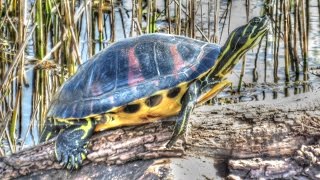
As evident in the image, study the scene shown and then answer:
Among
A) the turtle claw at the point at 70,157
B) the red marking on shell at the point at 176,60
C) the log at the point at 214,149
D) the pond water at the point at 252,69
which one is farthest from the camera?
the pond water at the point at 252,69

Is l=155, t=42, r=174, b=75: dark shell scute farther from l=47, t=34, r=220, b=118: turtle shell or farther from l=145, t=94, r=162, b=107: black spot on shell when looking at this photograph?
l=145, t=94, r=162, b=107: black spot on shell

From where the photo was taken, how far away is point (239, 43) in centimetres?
334

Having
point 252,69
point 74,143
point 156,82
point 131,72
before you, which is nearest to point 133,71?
point 131,72

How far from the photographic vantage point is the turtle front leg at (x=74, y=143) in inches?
124

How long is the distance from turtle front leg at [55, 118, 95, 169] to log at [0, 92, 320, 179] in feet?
0.11

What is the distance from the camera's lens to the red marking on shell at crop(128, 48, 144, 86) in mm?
3217

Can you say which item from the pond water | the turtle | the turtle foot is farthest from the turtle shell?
the pond water

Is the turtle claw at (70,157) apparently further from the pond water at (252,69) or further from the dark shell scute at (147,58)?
the pond water at (252,69)

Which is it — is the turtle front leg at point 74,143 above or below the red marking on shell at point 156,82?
below

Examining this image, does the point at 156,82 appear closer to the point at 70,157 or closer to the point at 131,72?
the point at 131,72

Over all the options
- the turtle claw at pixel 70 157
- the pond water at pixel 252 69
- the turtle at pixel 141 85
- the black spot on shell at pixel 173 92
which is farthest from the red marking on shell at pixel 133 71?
the pond water at pixel 252 69

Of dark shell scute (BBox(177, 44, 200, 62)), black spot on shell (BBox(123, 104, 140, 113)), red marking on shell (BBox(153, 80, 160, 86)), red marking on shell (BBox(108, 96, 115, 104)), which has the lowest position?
black spot on shell (BBox(123, 104, 140, 113))

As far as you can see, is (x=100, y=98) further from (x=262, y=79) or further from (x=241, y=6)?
(x=241, y=6)

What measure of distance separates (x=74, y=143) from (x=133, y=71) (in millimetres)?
404
